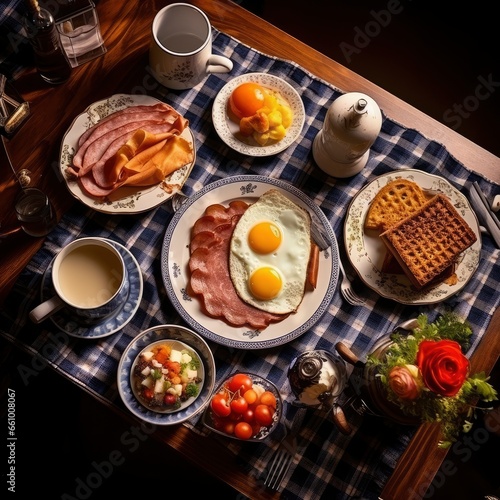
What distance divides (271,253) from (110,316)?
2.16 feet

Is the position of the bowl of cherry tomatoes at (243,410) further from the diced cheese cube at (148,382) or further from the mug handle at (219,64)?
the mug handle at (219,64)

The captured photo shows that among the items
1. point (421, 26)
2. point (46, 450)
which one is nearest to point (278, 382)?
point (46, 450)

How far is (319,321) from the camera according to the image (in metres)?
2.33

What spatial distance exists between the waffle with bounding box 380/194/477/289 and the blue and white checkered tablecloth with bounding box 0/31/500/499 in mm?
158

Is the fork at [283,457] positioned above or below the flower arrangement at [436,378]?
below

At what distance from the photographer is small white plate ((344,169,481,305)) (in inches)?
91.9

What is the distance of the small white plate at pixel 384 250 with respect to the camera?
2334 mm

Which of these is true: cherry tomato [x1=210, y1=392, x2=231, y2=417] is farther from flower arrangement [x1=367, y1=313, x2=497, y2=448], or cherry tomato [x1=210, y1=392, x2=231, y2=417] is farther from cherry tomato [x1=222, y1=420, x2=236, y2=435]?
flower arrangement [x1=367, y1=313, x2=497, y2=448]

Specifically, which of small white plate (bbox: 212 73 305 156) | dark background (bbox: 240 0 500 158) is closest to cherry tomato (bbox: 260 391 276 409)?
small white plate (bbox: 212 73 305 156)

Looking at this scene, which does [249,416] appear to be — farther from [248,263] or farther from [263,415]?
[248,263]

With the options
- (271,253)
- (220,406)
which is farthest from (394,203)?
(220,406)

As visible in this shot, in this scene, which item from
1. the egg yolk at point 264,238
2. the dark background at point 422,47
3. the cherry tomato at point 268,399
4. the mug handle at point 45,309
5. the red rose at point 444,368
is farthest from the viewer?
the dark background at point 422,47

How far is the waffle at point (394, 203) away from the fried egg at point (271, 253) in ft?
0.86

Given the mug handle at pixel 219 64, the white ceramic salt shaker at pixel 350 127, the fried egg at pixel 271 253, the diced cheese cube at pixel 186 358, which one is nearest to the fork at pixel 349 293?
the fried egg at pixel 271 253
